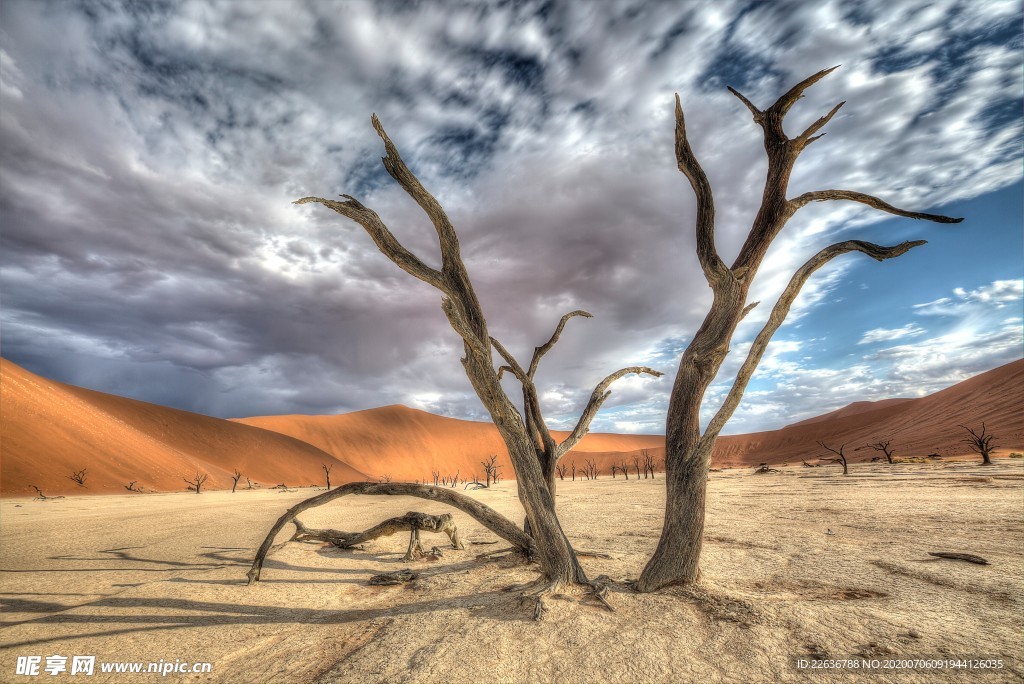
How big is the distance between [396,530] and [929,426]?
155ft

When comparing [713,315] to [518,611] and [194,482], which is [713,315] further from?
[194,482]

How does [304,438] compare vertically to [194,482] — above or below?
above

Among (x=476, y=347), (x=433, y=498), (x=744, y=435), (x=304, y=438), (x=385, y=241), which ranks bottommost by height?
(x=433, y=498)

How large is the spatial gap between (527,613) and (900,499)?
34.9ft

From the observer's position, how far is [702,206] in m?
3.95

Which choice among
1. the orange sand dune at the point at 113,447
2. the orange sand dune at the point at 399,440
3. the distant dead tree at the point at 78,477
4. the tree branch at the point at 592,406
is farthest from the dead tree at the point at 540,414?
the orange sand dune at the point at 399,440

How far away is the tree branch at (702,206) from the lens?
151 inches

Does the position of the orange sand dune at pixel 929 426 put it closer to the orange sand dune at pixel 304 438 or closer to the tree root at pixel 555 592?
the orange sand dune at pixel 304 438

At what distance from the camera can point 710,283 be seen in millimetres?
3947

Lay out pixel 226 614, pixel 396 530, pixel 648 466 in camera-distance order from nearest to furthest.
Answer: pixel 226 614 → pixel 396 530 → pixel 648 466

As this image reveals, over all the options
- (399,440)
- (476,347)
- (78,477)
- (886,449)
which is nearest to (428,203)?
(476,347)

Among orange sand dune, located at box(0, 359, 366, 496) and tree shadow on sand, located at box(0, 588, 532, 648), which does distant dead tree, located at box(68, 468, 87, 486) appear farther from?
tree shadow on sand, located at box(0, 588, 532, 648)

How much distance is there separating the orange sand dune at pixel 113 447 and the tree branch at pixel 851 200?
31.3 metres

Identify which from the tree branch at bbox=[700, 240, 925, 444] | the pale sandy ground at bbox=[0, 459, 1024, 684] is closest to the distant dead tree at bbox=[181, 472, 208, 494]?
the pale sandy ground at bbox=[0, 459, 1024, 684]
